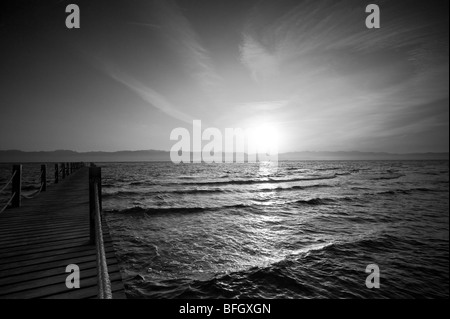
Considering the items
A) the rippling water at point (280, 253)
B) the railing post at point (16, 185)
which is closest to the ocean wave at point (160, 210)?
the rippling water at point (280, 253)

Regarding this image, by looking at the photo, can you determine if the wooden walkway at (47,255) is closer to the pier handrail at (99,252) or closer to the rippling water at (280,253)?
the pier handrail at (99,252)

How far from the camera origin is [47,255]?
468 centimetres

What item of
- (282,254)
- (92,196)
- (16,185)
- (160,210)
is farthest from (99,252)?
(160,210)

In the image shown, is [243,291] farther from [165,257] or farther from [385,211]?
[385,211]

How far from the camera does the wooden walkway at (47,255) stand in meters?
3.49

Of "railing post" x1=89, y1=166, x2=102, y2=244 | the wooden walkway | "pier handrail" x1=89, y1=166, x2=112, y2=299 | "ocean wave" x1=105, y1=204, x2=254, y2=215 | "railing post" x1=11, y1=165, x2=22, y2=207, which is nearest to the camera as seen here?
"pier handrail" x1=89, y1=166, x2=112, y2=299

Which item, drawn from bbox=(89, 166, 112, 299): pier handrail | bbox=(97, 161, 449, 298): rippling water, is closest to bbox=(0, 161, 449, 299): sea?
bbox=(97, 161, 449, 298): rippling water

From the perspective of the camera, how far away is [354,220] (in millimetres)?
12812

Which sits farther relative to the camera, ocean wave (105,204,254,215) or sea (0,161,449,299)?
ocean wave (105,204,254,215)

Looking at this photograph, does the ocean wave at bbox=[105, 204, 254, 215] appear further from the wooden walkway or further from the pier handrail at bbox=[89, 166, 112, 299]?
the pier handrail at bbox=[89, 166, 112, 299]

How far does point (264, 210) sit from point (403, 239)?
8276 millimetres

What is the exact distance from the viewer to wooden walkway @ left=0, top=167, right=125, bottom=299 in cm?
349

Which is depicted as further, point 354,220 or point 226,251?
point 354,220
